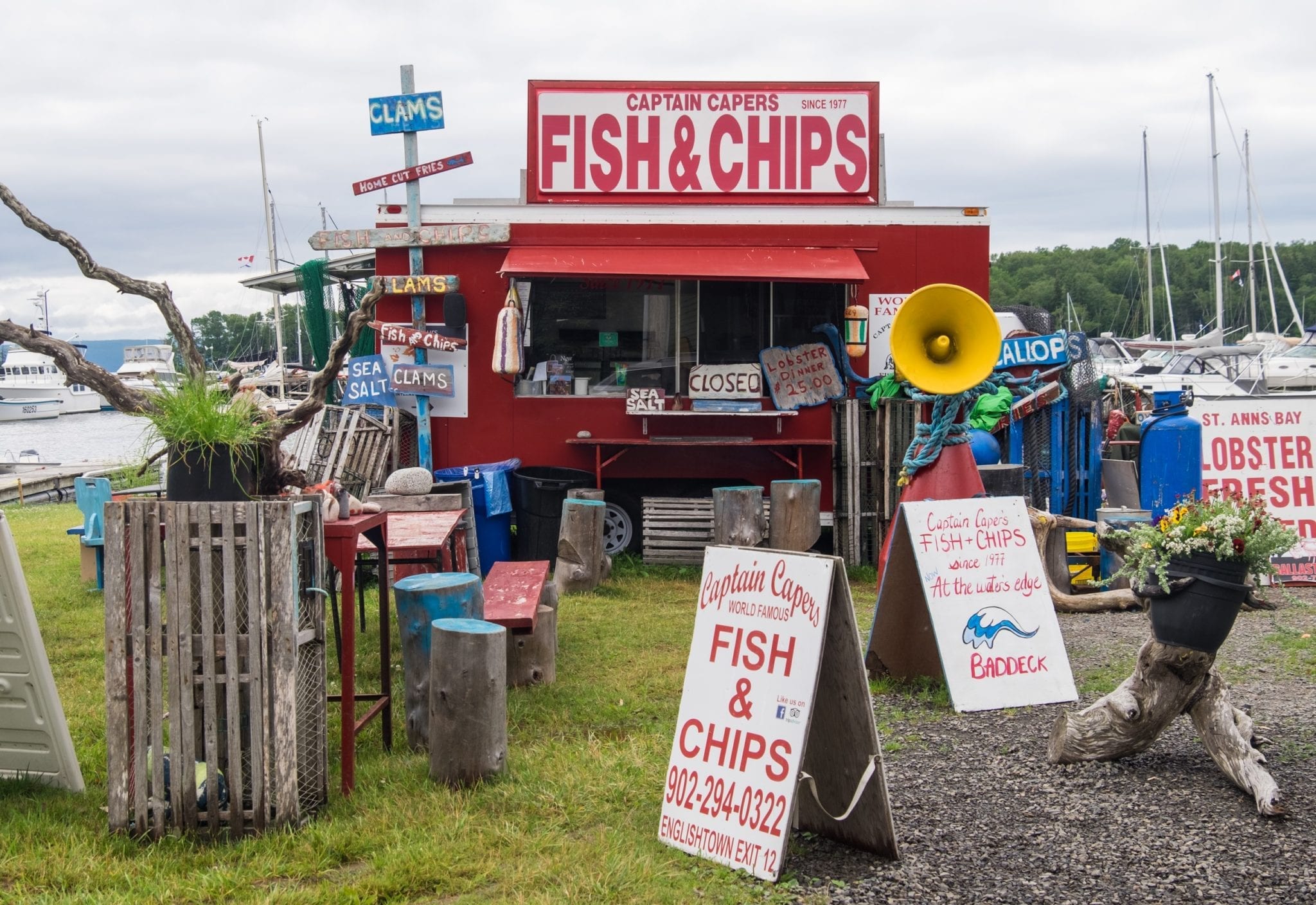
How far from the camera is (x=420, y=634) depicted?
17.6ft

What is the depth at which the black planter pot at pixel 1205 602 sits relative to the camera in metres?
4.39

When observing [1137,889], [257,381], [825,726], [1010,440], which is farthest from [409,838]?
[1010,440]

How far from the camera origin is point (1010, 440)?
34.6 feet

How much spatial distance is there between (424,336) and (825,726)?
7.44m

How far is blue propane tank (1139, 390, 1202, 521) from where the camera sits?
362 inches

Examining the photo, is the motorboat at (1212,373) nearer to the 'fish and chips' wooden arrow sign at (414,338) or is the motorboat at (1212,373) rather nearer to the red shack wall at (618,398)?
the red shack wall at (618,398)

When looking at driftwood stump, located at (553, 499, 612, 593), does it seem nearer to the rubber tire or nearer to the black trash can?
the black trash can

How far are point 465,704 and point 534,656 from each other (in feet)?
5.72

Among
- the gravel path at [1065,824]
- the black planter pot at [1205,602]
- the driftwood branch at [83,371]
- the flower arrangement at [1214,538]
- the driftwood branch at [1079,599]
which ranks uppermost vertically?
the driftwood branch at [83,371]

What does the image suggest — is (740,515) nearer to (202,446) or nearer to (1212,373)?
(202,446)

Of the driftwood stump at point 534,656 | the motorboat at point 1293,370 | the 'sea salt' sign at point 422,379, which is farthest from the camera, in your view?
the motorboat at point 1293,370

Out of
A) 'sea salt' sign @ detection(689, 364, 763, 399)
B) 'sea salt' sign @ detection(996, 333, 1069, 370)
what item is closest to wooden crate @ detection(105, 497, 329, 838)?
'sea salt' sign @ detection(689, 364, 763, 399)

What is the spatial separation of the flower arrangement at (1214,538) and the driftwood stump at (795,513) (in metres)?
5.25

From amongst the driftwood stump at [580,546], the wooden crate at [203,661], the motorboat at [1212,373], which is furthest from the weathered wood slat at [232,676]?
the motorboat at [1212,373]
